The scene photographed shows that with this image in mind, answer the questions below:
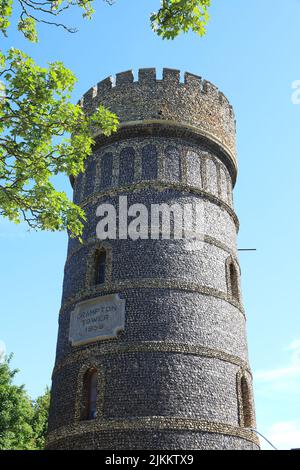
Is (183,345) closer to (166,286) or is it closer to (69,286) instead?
(166,286)

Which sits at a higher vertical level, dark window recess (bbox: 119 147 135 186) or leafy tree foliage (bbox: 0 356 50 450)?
dark window recess (bbox: 119 147 135 186)

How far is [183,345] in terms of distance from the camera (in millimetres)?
13539

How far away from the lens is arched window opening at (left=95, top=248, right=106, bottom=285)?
15.3 metres

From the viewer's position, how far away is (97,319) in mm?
14305

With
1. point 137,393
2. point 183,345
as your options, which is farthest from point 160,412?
point 183,345

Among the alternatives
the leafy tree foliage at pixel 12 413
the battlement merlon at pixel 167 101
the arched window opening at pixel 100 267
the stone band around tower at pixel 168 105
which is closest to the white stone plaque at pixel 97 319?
the arched window opening at pixel 100 267

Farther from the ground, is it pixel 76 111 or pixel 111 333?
pixel 76 111

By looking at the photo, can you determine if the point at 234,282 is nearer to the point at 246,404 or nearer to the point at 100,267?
the point at 246,404

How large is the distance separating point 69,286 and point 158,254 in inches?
118

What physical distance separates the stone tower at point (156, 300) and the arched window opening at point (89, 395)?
0.03 metres

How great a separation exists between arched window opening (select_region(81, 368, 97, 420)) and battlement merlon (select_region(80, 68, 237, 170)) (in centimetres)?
766

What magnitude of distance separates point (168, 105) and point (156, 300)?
654 centimetres

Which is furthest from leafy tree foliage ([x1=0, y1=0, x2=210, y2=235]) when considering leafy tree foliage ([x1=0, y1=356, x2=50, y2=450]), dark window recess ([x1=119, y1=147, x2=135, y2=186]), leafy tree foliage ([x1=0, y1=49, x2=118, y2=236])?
leafy tree foliage ([x1=0, y1=356, x2=50, y2=450])

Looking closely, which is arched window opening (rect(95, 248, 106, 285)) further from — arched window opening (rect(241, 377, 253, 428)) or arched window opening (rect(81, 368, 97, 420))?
arched window opening (rect(241, 377, 253, 428))
